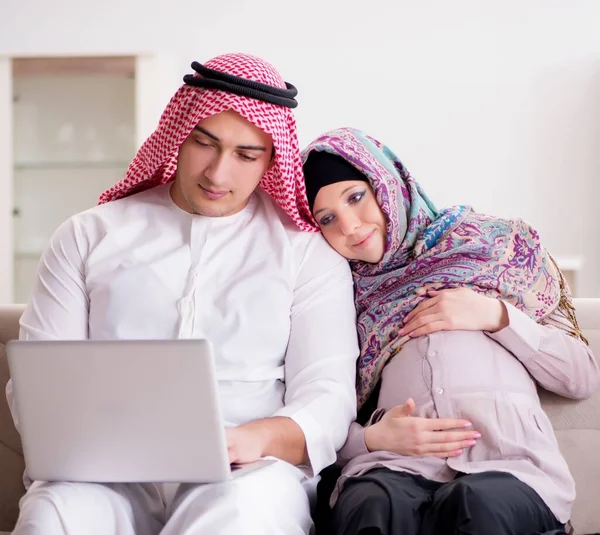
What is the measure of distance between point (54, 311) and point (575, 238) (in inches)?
130

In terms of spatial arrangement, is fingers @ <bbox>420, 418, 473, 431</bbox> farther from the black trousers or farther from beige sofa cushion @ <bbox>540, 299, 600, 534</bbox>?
beige sofa cushion @ <bbox>540, 299, 600, 534</bbox>

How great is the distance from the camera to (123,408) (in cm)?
135

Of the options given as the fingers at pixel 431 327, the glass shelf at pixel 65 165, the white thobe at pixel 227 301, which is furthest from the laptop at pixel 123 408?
the glass shelf at pixel 65 165

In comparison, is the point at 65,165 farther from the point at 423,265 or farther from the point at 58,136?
the point at 423,265

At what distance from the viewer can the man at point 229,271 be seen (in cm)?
184

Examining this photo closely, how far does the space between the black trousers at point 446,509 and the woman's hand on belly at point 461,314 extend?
13.7 inches

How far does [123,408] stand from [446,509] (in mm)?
617

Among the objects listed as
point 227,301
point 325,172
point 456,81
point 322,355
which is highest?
point 456,81

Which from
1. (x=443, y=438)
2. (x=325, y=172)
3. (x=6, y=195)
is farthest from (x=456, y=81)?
(x=443, y=438)

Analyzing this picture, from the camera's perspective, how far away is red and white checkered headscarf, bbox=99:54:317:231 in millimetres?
1863

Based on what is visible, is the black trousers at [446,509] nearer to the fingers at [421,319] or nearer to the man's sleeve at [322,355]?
the man's sleeve at [322,355]

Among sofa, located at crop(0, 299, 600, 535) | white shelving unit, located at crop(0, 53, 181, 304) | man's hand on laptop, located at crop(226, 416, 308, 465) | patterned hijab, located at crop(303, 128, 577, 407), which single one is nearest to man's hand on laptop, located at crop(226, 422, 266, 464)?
man's hand on laptop, located at crop(226, 416, 308, 465)

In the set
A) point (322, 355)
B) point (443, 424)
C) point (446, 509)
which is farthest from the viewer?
point (322, 355)

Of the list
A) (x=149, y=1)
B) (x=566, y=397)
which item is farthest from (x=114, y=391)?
(x=149, y=1)
